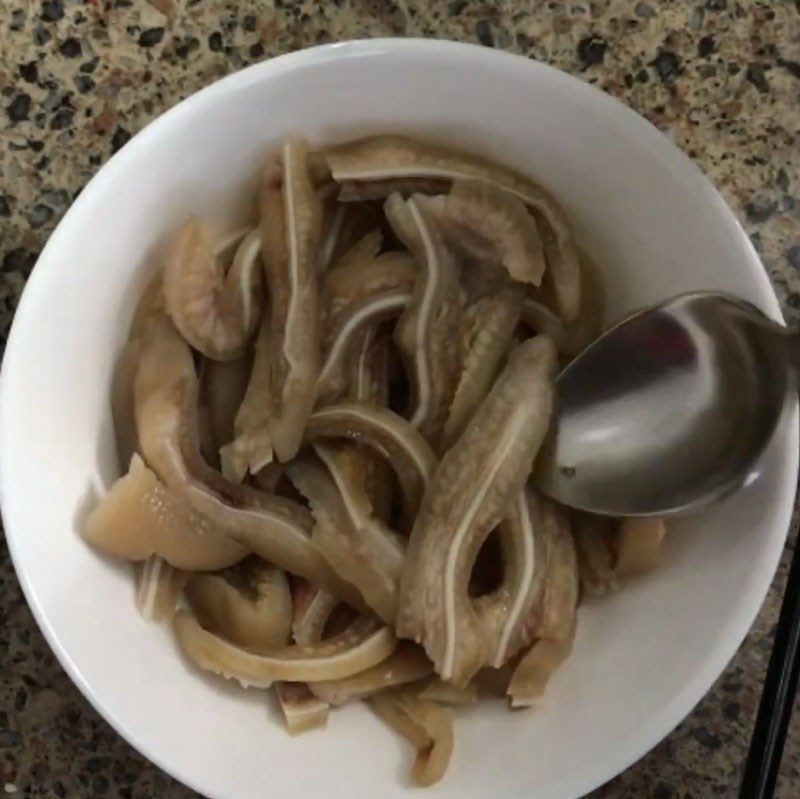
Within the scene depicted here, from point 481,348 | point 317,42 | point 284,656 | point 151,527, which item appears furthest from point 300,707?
point 317,42

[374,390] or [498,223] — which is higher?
[498,223]

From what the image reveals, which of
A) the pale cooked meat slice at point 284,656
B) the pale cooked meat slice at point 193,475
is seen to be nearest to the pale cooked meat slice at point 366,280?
the pale cooked meat slice at point 193,475

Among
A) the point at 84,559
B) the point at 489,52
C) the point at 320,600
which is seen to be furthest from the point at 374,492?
the point at 489,52

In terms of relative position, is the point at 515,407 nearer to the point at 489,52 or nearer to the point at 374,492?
the point at 374,492

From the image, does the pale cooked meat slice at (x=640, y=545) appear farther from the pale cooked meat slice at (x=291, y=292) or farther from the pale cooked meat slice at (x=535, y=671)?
the pale cooked meat slice at (x=291, y=292)

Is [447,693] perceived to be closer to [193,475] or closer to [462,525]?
[462,525]

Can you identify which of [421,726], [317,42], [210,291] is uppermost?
[317,42]
